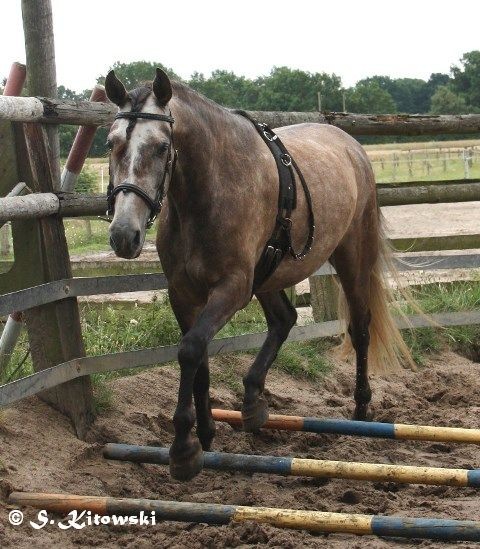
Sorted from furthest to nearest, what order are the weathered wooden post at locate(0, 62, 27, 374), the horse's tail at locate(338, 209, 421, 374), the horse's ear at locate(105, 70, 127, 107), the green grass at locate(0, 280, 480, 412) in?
1. the horse's tail at locate(338, 209, 421, 374)
2. the green grass at locate(0, 280, 480, 412)
3. the weathered wooden post at locate(0, 62, 27, 374)
4. the horse's ear at locate(105, 70, 127, 107)

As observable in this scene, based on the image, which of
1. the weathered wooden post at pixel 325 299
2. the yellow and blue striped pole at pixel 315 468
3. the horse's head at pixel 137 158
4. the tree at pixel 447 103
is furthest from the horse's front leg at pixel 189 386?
the tree at pixel 447 103

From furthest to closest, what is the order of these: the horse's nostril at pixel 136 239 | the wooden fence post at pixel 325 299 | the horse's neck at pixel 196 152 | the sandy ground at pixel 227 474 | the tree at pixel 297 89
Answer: the tree at pixel 297 89 < the wooden fence post at pixel 325 299 < the horse's neck at pixel 196 152 < the sandy ground at pixel 227 474 < the horse's nostril at pixel 136 239

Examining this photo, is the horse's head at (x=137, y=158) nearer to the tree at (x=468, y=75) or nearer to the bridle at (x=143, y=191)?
the bridle at (x=143, y=191)

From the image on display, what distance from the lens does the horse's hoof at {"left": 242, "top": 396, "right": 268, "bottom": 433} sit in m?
4.96

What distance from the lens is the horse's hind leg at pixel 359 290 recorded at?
5879 mm

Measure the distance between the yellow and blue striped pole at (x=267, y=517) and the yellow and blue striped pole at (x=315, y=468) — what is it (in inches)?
18.3

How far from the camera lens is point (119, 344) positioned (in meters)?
6.15

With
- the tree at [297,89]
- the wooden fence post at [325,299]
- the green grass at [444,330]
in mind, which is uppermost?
the tree at [297,89]

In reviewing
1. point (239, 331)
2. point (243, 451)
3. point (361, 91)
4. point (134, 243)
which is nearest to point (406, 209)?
point (239, 331)

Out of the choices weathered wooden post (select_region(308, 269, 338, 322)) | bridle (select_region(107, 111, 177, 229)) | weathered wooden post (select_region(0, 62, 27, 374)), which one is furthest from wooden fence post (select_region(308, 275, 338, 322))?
bridle (select_region(107, 111, 177, 229))

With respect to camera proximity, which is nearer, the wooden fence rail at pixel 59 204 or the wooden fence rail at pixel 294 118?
the wooden fence rail at pixel 59 204

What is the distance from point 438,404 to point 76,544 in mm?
3276

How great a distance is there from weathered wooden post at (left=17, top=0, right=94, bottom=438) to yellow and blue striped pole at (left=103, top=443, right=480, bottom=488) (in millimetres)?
501

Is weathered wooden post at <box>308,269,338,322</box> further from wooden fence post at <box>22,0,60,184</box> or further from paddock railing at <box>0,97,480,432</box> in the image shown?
wooden fence post at <box>22,0,60,184</box>
